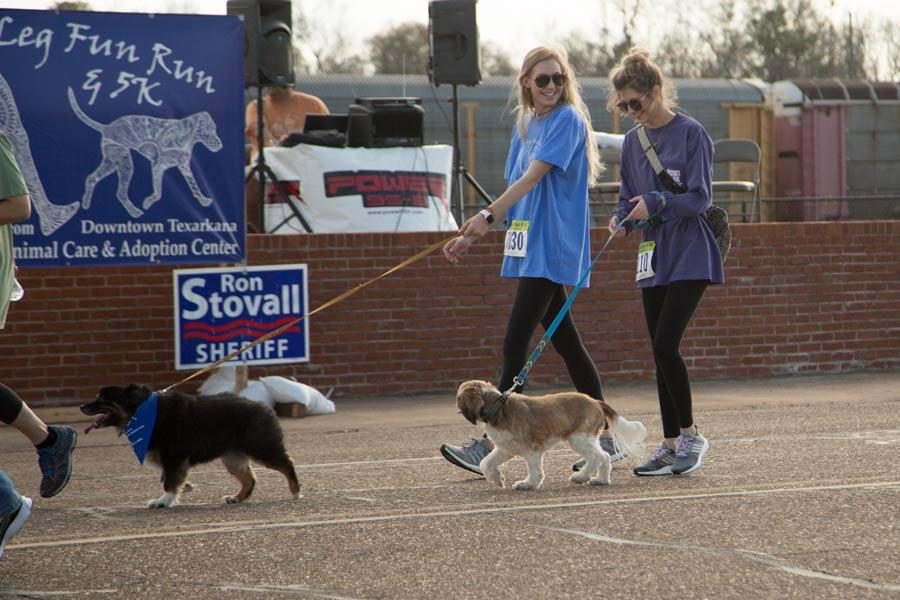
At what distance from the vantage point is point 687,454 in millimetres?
7785

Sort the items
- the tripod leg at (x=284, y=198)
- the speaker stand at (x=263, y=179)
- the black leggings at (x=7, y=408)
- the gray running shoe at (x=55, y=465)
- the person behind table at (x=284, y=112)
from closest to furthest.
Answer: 1. the black leggings at (x=7, y=408)
2. the gray running shoe at (x=55, y=465)
3. the speaker stand at (x=263, y=179)
4. the tripod leg at (x=284, y=198)
5. the person behind table at (x=284, y=112)

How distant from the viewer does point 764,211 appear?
27.2 m

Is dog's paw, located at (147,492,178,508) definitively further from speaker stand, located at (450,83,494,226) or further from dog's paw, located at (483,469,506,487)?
speaker stand, located at (450,83,494,226)

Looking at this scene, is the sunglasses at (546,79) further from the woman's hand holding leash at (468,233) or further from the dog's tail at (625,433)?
the dog's tail at (625,433)

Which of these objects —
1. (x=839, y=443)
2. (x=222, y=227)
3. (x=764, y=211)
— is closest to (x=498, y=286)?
(x=222, y=227)

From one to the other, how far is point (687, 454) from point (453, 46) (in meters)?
8.91

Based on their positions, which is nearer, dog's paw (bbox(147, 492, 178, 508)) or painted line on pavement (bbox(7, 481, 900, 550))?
painted line on pavement (bbox(7, 481, 900, 550))

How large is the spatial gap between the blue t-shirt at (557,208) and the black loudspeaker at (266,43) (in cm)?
707

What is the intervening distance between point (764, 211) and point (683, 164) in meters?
20.0

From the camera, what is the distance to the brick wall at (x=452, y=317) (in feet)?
41.0

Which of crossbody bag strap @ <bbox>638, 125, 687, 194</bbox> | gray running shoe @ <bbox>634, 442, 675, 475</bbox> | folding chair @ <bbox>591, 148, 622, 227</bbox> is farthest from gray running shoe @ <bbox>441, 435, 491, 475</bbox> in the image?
folding chair @ <bbox>591, 148, 622, 227</bbox>

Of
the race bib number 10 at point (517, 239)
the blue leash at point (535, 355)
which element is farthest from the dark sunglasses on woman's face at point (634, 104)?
the race bib number 10 at point (517, 239)

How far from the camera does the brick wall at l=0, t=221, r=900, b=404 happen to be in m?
12.5

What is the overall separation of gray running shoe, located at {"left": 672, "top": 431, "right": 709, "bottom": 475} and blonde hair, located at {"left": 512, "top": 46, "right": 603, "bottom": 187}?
4.84ft
